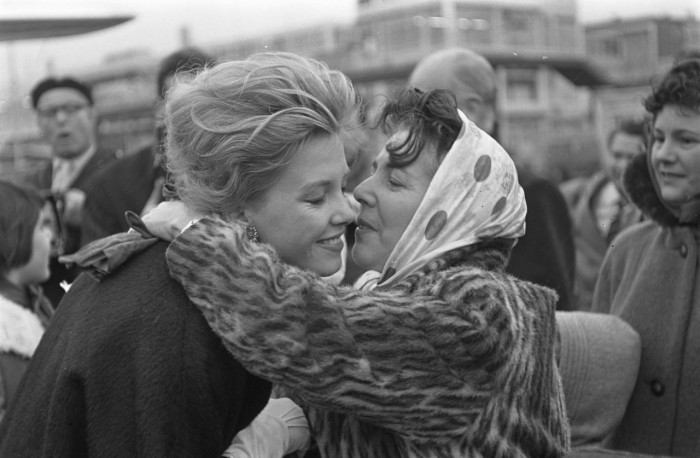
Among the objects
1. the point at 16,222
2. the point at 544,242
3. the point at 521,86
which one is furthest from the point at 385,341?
the point at 521,86

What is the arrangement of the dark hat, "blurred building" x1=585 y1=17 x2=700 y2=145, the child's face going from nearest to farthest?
the child's face → the dark hat → "blurred building" x1=585 y1=17 x2=700 y2=145

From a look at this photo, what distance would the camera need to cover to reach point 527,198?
358cm

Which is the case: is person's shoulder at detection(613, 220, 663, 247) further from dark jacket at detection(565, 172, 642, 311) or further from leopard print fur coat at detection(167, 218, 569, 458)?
dark jacket at detection(565, 172, 642, 311)

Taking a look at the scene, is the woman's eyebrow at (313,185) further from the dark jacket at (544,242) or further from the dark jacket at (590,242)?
the dark jacket at (590,242)

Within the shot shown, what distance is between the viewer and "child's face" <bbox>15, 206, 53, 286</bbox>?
325 centimetres

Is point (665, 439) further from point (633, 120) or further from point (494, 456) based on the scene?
point (633, 120)

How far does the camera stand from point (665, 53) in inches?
341

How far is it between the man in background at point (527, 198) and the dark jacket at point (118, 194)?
4.34 feet

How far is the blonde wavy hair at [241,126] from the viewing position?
1.78 m

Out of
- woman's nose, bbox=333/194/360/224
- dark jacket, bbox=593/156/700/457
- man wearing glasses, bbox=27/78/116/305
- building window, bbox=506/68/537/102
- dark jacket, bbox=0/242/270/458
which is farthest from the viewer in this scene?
building window, bbox=506/68/537/102

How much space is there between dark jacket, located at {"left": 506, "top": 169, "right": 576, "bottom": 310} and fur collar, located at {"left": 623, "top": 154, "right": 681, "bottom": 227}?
52cm

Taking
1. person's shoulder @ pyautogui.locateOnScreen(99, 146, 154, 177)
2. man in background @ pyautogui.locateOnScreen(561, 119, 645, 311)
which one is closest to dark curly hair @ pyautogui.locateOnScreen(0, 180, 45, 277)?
person's shoulder @ pyautogui.locateOnScreen(99, 146, 154, 177)

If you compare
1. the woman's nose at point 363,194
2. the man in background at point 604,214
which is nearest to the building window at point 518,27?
the man in background at point 604,214

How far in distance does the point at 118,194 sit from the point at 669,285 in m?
2.44
